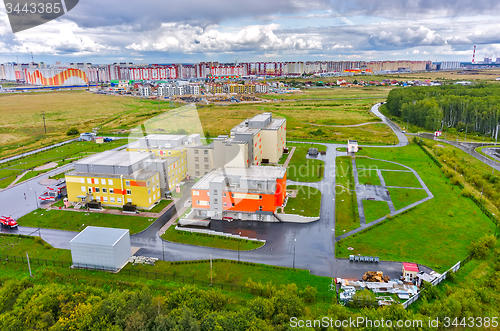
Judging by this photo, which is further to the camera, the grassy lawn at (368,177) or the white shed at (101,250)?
the grassy lawn at (368,177)

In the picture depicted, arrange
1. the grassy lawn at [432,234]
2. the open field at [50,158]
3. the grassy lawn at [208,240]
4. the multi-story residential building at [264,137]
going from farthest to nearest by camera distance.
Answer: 1. the multi-story residential building at [264,137]
2. the open field at [50,158]
3. the grassy lawn at [208,240]
4. the grassy lawn at [432,234]

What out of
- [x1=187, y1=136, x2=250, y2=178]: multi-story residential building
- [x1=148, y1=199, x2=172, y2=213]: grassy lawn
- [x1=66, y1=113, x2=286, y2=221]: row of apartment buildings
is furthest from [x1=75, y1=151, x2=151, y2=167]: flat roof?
[x1=187, y1=136, x2=250, y2=178]: multi-story residential building

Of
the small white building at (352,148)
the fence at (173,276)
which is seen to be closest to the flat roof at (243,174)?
the fence at (173,276)

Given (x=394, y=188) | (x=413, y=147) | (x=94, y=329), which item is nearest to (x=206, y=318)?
(x=94, y=329)

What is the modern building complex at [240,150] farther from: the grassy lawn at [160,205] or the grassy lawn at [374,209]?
the grassy lawn at [374,209]

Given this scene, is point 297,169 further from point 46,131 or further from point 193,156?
point 46,131

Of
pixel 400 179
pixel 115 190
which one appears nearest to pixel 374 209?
pixel 400 179
